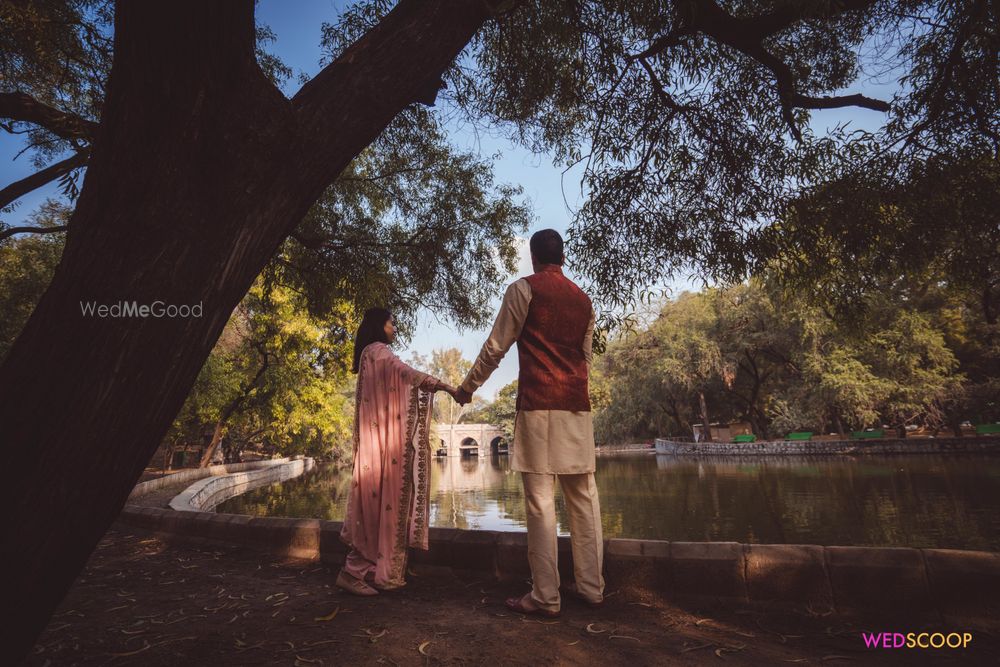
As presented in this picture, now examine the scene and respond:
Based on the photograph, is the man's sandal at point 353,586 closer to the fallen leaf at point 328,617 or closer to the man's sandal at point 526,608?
the fallen leaf at point 328,617

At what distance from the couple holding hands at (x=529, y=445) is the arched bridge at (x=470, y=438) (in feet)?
173

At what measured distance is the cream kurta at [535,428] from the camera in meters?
2.50

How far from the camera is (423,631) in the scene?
2.24 m

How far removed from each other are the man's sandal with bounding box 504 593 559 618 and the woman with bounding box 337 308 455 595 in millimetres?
692

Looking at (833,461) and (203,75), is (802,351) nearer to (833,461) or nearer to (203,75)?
(833,461)

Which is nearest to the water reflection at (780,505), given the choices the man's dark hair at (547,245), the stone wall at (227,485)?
the stone wall at (227,485)

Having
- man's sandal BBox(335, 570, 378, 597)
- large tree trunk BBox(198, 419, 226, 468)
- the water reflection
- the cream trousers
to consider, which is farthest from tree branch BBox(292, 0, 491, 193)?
large tree trunk BBox(198, 419, 226, 468)

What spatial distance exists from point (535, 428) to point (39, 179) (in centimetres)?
529

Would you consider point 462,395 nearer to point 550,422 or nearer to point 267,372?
point 550,422

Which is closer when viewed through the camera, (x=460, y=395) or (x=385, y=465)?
(x=460, y=395)

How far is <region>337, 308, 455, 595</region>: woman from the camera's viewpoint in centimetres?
294

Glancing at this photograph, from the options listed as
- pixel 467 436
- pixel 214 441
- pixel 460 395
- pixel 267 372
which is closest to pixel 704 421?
pixel 267 372

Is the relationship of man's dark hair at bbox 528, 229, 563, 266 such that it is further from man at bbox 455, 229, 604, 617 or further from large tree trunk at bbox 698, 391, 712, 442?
large tree trunk at bbox 698, 391, 712, 442

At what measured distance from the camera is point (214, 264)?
1.39 m
